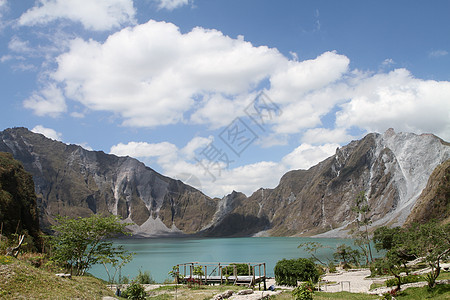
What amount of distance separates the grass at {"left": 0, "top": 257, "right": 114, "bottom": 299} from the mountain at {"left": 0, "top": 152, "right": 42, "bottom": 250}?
4462 centimetres

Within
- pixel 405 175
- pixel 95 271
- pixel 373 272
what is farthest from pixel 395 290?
pixel 405 175

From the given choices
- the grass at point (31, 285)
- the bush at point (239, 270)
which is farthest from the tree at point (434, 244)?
the grass at point (31, 285)

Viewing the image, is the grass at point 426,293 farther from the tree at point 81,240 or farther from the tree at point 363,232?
the tree at point 363,232

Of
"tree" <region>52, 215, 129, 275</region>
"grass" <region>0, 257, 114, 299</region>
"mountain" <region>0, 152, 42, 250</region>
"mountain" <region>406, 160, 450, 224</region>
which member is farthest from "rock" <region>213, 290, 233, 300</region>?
"mountain" <region>406, 160, 450, 224</region>

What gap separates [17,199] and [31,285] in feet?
217

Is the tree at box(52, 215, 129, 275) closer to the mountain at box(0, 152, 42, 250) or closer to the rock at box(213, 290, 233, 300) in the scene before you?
the rock at box(213, 290, 233, 300)

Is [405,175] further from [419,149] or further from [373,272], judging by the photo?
[373,272]

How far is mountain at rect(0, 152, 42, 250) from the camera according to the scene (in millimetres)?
58225

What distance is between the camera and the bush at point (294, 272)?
2992 cm

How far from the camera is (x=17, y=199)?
7019cm

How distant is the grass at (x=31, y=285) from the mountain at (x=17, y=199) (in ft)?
146

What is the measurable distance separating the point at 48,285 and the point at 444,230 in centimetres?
2168

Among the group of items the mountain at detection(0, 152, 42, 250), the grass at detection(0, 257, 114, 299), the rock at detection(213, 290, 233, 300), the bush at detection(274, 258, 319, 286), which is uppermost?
the mountain at detection(0, 152, 42, 250)

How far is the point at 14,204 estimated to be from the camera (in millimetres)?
63594
